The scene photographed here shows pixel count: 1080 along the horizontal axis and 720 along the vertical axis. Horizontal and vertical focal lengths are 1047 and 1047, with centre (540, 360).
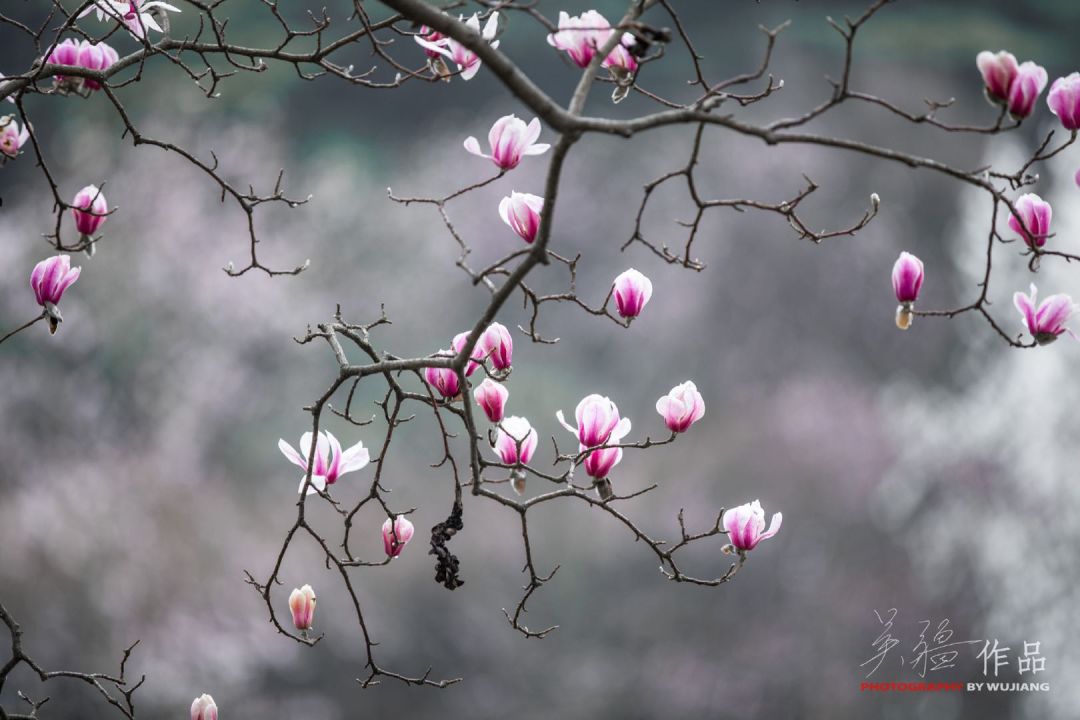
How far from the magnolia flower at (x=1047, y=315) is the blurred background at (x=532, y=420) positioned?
6.37 feet

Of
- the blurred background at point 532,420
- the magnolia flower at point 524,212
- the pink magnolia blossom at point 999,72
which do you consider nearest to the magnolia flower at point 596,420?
the magnolia flower at point 524,212

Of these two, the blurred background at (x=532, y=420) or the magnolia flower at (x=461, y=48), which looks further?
the blurred background at (x=532, y=420)

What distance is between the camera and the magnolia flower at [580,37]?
806mm

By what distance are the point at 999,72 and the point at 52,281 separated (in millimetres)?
772

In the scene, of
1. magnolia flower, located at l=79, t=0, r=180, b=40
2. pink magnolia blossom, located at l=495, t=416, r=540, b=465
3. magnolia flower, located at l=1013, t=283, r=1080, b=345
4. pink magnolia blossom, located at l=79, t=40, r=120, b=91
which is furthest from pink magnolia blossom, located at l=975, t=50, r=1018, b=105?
pink magnolia blossom, located at l=79, t=40, r=120, b=91

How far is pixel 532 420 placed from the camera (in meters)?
2.85

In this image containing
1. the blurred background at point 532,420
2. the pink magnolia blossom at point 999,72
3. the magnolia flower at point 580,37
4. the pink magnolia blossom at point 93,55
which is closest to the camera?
the pink magnolia blossom at point 999,72

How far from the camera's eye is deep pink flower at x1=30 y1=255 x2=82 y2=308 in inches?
35.6

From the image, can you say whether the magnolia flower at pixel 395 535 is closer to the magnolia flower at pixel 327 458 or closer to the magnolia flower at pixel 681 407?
the magnolia flower at pixel 327 458

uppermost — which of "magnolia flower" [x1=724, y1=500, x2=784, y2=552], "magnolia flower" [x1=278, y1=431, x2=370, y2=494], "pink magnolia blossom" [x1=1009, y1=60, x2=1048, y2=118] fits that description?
"pink magnolia blossom" [x1=1009, y1=60, x2=1048, y2=118]

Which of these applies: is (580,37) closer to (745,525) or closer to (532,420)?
(745,525)

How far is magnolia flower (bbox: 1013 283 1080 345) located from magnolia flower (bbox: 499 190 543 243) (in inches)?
16.1

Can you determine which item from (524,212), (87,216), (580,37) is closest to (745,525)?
(524,212)

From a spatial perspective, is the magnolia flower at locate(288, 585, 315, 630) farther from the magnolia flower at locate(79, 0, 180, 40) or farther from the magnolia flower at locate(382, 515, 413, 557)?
the magnolia flower at locate(79, 0, 180, 40)
